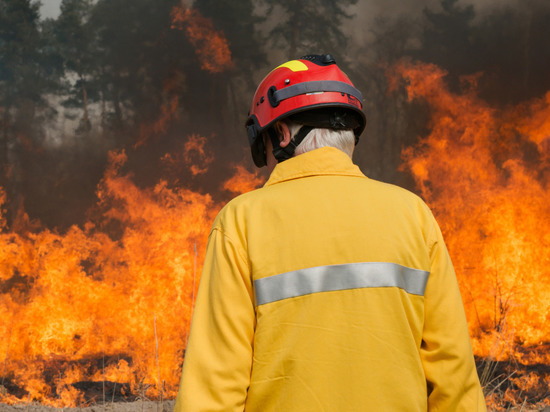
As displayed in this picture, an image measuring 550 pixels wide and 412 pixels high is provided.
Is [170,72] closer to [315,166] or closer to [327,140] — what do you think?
[327,140]

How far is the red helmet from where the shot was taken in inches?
63.3

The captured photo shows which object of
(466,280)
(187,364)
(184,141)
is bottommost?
(466,280)

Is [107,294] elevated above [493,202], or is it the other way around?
[493,202]

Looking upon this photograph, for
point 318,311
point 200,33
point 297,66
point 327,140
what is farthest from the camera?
point 200,33

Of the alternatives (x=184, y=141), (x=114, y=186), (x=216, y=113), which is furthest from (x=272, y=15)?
(x=114, y=186)

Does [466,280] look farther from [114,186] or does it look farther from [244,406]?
[244,406]

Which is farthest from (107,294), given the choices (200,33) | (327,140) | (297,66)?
(327,140)

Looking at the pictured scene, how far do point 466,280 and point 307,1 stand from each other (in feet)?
17.0

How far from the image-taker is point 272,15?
8.14 meters

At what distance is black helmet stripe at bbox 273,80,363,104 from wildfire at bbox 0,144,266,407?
19.5 feet

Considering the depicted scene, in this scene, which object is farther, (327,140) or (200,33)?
(200,33)

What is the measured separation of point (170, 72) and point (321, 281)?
7398 mm

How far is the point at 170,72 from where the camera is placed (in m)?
7.99

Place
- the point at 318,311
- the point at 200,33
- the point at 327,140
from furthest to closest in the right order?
the point at 200,33, the point at 327,140, the point at 318,311
